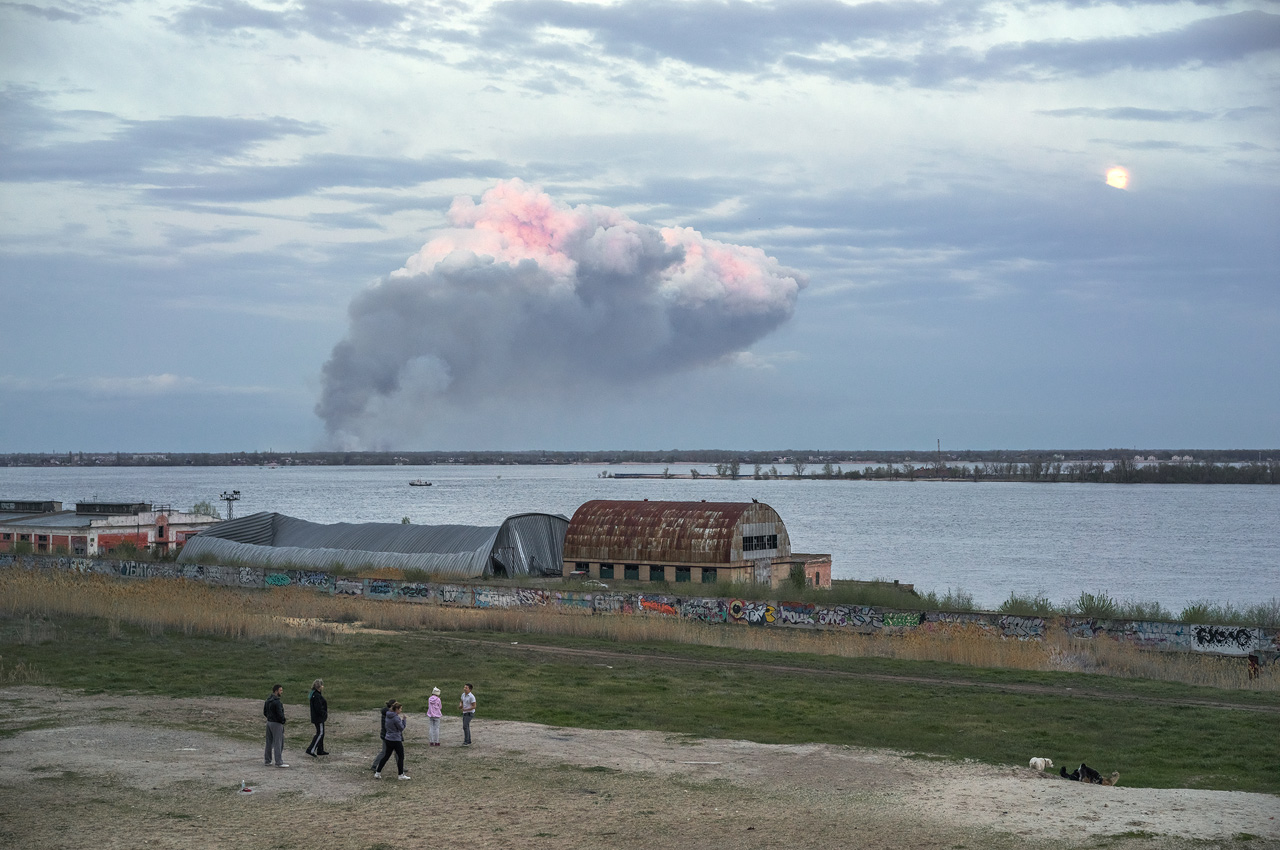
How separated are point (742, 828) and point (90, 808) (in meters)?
10.8

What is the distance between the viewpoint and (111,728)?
84.9 feet

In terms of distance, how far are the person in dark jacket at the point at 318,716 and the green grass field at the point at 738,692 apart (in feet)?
15.2

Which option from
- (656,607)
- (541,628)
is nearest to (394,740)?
(541,628)

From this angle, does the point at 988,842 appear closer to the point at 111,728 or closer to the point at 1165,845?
the point at 1165,845

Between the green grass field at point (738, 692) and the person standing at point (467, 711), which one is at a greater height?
the person standing at point (467, 711)

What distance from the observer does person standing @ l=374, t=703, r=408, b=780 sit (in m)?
21.8

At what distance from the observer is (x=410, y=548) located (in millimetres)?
71250

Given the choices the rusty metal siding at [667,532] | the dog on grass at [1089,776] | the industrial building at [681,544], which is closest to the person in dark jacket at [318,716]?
the dog on grass at [1089,776]

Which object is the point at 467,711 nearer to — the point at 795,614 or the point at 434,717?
the point at 434,717

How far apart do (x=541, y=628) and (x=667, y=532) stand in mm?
19535

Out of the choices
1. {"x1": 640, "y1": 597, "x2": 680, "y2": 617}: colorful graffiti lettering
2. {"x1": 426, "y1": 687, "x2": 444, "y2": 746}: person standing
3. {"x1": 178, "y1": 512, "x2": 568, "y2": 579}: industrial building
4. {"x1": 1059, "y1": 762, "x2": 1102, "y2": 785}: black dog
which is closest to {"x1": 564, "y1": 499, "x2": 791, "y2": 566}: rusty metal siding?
{"x1": 178, "y1": 512, "x2": 568, "y2": 579}: industrial building

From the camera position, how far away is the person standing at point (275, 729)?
22.1 meters

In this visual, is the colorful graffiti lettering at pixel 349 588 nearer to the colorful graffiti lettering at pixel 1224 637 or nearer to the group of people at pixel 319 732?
the group of people at pixel 319 732

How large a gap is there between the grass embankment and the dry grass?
165 millimetres
